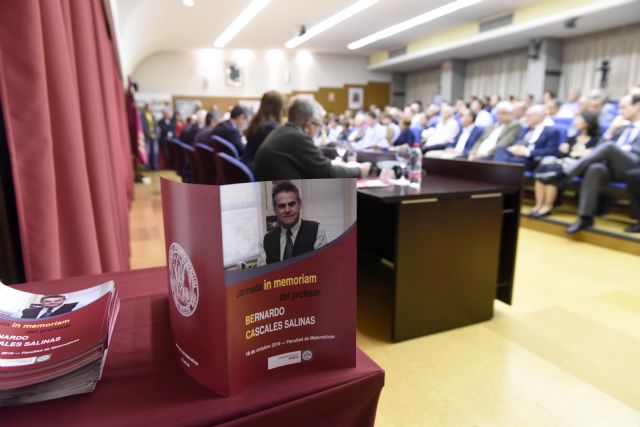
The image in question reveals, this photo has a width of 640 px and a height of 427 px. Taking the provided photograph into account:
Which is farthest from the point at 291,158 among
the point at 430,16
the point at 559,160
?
the point at 559,160

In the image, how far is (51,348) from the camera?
482mm

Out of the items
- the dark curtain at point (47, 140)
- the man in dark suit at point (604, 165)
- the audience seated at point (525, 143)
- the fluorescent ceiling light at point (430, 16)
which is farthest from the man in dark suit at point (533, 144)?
the dark curtain at point (47, 140)

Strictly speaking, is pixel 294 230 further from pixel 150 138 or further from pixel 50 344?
pixel 150 138

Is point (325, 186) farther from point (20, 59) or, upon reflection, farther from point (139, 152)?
point (139, 152)

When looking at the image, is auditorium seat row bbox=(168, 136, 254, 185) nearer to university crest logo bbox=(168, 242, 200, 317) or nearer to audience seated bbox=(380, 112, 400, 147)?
university crest logo bbox=(168, 242, 200, 317)

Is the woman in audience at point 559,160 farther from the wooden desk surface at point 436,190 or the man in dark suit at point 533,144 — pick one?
the wooden desk surface at point 436,190

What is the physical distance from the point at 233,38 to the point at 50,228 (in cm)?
849

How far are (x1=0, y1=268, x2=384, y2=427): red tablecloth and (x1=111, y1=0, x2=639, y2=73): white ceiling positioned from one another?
173cm

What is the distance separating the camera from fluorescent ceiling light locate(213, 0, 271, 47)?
4520mm

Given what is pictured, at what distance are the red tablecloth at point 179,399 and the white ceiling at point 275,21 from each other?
1.73 meters

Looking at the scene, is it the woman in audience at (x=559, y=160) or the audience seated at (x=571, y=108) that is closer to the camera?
the woman in audience at (x=559, y=160)

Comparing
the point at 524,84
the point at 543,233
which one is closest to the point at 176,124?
the point at 524,84

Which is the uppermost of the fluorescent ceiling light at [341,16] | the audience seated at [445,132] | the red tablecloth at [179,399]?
the fluorescent ceiling light at [341,16]

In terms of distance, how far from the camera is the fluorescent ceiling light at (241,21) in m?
4.52
